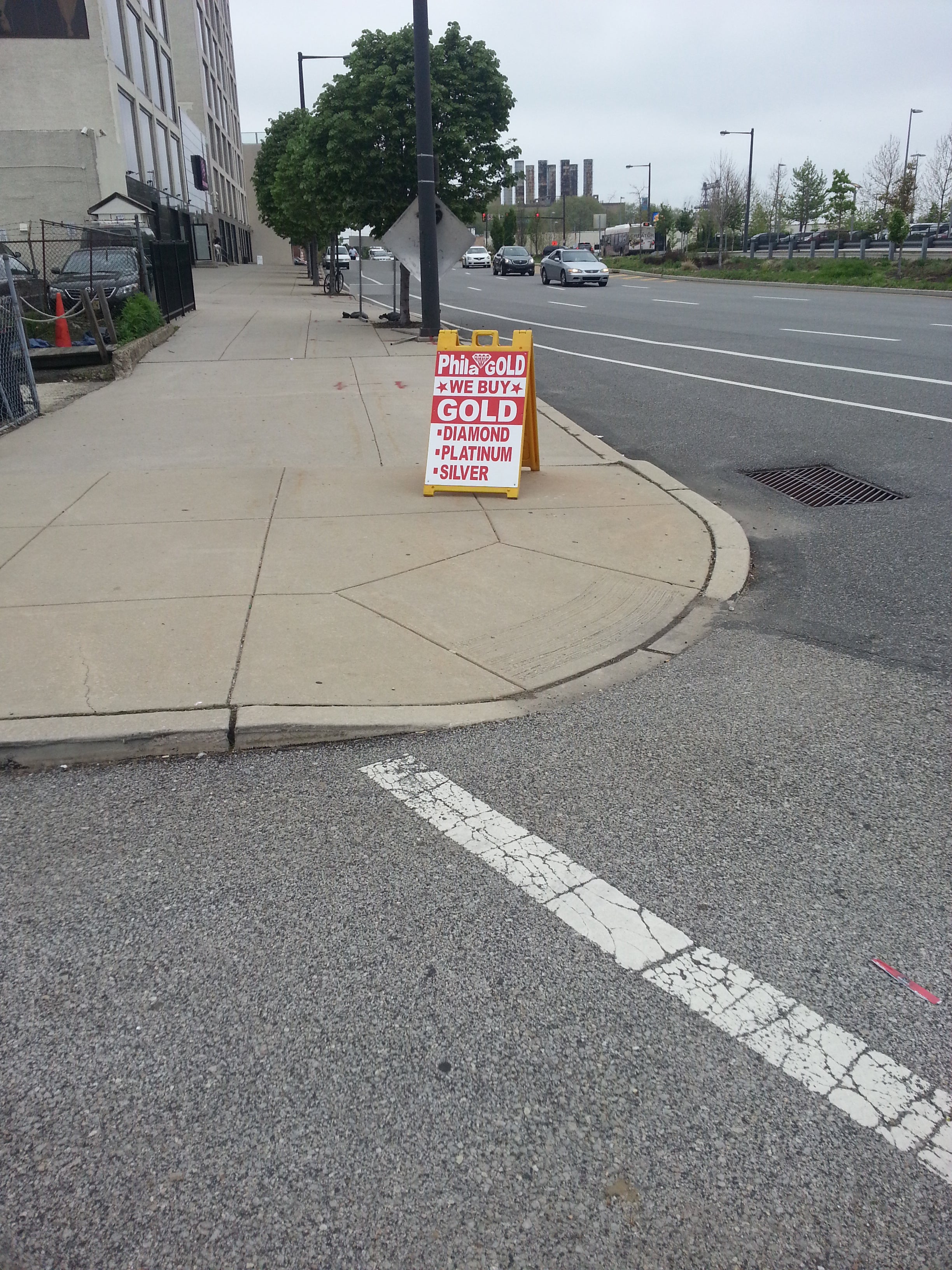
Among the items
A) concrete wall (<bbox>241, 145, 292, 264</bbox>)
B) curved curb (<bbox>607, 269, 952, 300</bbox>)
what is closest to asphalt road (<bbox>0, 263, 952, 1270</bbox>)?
curved curb (<bbox>607, 269, 952, 300</bbox>)

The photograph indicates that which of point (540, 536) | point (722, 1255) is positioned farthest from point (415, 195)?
point (722, 1255)

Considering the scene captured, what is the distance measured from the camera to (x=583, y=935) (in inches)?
115

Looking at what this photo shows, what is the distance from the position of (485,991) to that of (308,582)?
3.51 meters

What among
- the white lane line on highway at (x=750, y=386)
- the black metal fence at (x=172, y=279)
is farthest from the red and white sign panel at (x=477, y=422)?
the black metal fence at (x=172, y=279)

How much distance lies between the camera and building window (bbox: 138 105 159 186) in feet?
134

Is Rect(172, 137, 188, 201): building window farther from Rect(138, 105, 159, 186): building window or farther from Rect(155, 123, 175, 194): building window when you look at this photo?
Rect(138, 105, 159, 186): building window

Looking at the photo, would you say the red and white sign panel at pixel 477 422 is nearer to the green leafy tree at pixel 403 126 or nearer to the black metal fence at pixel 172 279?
the green leafy tree at pixel 403 126

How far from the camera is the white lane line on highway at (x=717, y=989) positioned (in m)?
2.30

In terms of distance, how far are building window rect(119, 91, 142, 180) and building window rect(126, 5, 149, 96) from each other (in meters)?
1.62

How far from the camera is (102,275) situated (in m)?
18.8

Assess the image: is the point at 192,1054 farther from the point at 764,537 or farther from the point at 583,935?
the point at 764,537

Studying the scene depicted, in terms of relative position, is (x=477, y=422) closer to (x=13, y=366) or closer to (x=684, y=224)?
(x=13, y=366)

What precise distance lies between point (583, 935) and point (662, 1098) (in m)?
0.62

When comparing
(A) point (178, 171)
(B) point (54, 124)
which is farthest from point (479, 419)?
(A) point (178, 171)
